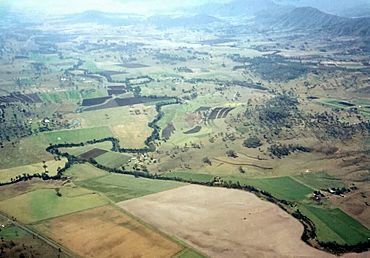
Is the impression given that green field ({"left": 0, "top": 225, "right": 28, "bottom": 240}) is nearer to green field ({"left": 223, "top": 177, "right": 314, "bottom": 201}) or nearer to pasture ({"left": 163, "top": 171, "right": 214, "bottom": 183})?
pasture ({"left": 163, "top": 171, "right": 214, "bottom": 183})

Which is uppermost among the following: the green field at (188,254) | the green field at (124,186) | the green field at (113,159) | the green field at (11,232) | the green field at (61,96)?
the green field at (61,96)

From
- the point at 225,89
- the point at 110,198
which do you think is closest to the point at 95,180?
the point at 110,198

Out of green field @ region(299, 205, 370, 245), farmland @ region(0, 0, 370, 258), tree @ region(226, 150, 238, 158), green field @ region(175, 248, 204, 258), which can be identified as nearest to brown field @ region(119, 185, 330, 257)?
farmland @ region(0, 0, 370, 258)

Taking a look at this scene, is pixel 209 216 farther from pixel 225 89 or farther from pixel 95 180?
pixel 225 89

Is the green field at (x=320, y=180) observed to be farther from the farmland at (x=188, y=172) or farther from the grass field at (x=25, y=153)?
the grass field at (x=25, y=153)

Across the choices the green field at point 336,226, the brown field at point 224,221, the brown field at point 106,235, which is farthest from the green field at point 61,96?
the green field at point 336,226

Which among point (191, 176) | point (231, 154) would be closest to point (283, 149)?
point (231, 154)
